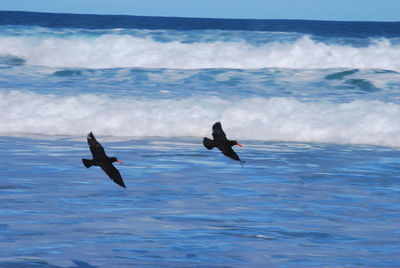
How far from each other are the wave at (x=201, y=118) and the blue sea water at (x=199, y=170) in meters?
0.03

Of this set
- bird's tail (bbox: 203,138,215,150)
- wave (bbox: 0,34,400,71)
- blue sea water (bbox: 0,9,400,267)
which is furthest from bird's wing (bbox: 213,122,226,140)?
Result: wave (bbox: 0,34,400,71)

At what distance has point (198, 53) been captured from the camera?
76.0ft

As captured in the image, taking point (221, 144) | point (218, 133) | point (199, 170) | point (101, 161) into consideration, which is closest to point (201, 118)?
point (199, 170)

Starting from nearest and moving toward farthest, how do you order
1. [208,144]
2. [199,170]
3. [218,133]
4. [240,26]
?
1. [208,144]
2. [218,133]
3. [199,170]
4. [240,26]

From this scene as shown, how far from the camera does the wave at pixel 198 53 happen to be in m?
22.8

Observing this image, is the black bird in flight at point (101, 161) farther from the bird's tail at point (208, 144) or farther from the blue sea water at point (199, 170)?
the bird's tail at point (208, 144)

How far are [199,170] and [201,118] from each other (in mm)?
4084

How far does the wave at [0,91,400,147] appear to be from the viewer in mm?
11586

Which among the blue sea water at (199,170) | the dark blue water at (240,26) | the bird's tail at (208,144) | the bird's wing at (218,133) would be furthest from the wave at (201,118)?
the dark blue water at (240,26)

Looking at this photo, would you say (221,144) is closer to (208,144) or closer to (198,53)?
(208,144)

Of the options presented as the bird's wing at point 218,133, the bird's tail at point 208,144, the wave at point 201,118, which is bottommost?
the bird's tail at point 208,144

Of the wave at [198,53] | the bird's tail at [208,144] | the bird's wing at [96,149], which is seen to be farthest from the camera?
the wave at [198,53]

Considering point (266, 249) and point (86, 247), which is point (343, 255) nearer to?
point (266, 249)

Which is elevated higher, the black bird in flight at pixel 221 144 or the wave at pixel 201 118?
the wave at pixel 201 118
